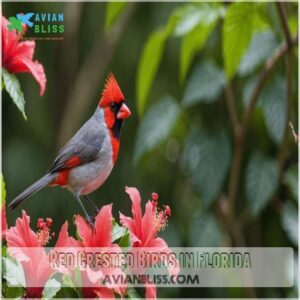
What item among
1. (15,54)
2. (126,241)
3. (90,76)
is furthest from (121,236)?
(90,76)

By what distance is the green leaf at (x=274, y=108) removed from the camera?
73.4 inches

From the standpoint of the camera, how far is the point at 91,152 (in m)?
0.96

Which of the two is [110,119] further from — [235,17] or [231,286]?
[231,286]

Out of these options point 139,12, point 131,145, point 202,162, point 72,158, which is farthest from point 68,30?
point 72,158

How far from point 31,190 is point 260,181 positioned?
111 centimetres

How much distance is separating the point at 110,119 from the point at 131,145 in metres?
1.69

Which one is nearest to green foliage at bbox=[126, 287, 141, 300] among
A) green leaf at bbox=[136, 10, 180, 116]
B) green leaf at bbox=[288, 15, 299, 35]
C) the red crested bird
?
the red crested bird

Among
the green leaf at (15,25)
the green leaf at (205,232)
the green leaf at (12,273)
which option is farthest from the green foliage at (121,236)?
the green leaf at (205,232)

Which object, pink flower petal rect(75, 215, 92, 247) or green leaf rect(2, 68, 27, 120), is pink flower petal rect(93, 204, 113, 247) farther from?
green leaf rect(2, 68, 27, 120)

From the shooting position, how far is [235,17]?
55.6 inches

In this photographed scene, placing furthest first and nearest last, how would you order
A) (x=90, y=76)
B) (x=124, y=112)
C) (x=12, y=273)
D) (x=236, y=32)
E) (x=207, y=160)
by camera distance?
1. (x=90, y=76)
2. (x=207, y=160)
3. (x=236, y=32)
4. (x=124, y=112)
5. (x=12, y=273)

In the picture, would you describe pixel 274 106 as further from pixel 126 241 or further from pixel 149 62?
pixel 126 241

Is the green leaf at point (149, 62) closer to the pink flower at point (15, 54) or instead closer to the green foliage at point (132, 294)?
the pink flower at point (15, 54)

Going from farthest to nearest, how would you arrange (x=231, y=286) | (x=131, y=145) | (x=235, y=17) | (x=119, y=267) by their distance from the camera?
(x=131, y=145), (x=231, y=286), (x=235, y=17), (x=119, y=267)
